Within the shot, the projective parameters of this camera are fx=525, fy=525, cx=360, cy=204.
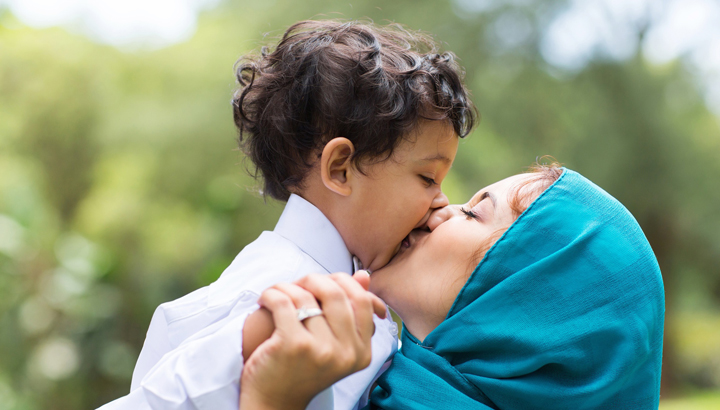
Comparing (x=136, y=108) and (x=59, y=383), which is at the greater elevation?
(x=136, y=108)

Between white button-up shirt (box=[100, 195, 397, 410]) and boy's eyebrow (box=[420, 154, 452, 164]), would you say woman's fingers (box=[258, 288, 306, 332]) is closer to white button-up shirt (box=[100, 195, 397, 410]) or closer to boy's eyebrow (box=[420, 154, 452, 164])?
white button-up shirt (box=[100, 195, 397, 410])

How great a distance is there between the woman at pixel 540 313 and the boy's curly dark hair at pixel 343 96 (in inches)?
13.6

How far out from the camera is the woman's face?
128 cm

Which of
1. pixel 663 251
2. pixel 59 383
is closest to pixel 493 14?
pixel 663 251

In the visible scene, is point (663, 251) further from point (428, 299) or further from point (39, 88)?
point (39, 88)

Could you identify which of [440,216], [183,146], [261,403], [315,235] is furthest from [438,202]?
[183,146]

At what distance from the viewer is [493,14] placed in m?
6.25

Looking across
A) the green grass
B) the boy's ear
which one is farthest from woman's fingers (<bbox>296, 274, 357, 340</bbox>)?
the green grass

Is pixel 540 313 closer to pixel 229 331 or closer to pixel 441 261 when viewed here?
pixel 441 261

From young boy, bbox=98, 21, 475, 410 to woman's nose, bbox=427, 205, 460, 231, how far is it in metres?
0.02

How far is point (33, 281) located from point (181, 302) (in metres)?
6.33

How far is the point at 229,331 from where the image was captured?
95 centimetres

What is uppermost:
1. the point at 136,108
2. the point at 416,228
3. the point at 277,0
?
the point at 277,0

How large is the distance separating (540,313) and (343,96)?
75 cm
